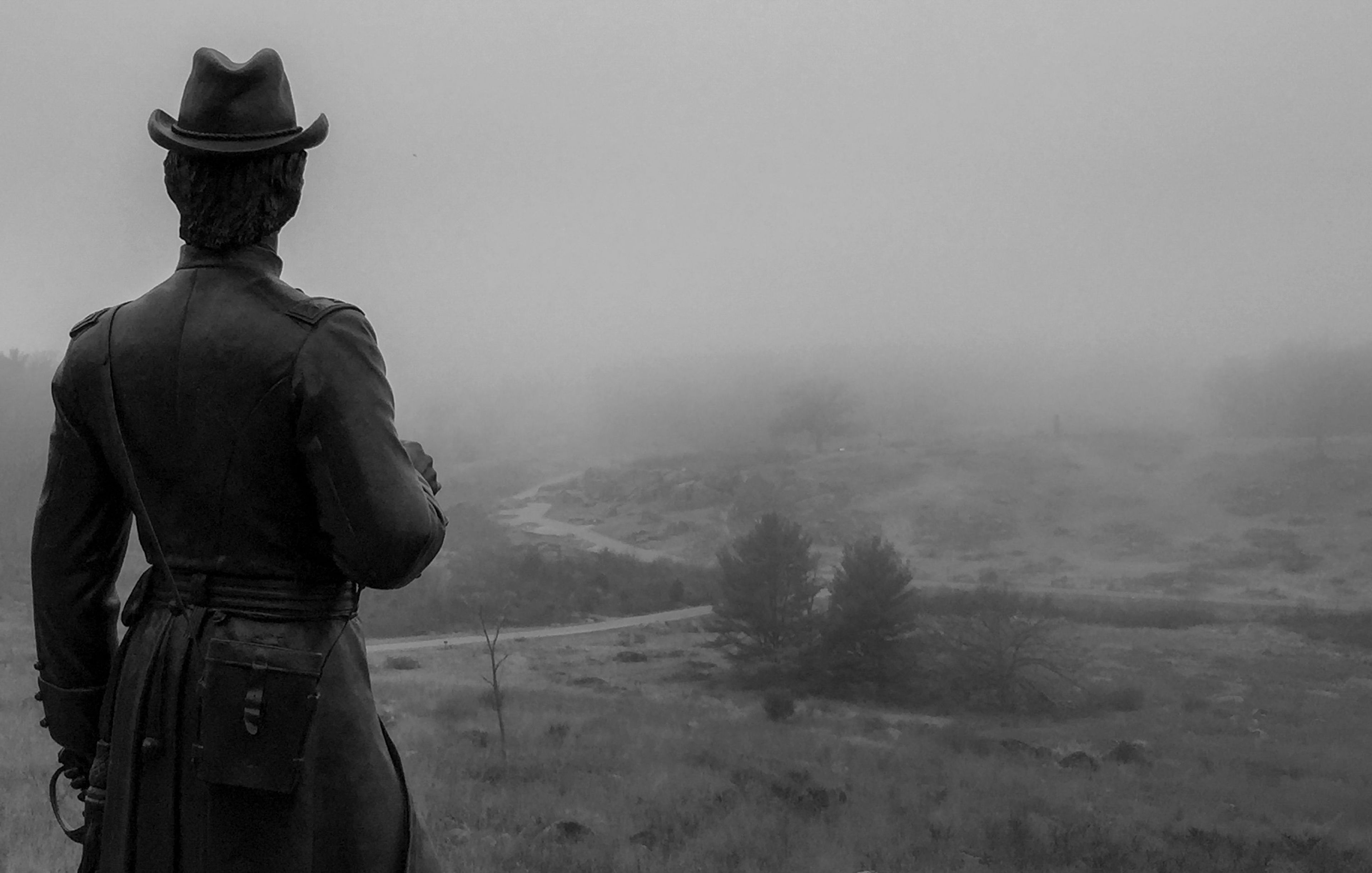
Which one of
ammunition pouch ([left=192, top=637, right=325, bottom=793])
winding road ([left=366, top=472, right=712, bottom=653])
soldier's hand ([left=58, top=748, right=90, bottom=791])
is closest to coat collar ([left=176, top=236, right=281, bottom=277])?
ammunition pouch ([left=192, top=637, right=325, bottom=793])

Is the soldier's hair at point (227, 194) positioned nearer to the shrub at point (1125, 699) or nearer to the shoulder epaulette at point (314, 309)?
the shoulder epaulette at point (314, 309)

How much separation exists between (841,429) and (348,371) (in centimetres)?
4411

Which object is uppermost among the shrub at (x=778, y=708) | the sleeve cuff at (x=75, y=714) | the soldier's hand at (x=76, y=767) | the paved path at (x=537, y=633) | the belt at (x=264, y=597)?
the belt at (x=264, y=597)

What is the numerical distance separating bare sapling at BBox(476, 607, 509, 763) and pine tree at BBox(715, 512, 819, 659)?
488 cm

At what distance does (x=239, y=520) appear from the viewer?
220 cm

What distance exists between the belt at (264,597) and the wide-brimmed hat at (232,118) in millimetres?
918

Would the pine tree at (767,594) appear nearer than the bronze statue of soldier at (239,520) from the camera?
No

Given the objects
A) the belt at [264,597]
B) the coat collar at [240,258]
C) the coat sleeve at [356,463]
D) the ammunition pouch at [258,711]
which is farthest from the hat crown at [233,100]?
the ammunition pouch at [258,711]

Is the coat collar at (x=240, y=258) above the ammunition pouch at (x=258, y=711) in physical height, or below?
above

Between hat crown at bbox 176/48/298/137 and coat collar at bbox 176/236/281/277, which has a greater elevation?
hat crown at bbox 176/48/298/137

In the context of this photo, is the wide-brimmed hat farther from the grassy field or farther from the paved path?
the paved path

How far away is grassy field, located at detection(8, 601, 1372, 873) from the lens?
965 centimetres

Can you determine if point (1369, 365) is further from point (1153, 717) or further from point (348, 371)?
point (348, 371)

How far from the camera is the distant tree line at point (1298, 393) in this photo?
34719 mm
